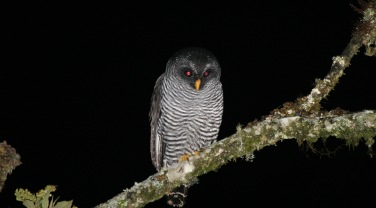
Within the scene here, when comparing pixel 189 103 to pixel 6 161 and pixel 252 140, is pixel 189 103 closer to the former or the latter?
pixel 252 140

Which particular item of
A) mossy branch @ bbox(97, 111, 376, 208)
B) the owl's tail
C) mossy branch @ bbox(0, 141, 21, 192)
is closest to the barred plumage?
the owl's tail

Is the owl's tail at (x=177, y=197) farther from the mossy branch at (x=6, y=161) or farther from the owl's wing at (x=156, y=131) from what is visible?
the mossy branch at (x=6, y=161)

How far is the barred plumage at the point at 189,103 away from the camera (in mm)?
4777

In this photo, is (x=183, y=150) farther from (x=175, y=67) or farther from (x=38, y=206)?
(x=38, y=206)

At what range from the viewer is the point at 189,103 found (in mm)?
4789

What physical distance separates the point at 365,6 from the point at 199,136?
225 centimetres

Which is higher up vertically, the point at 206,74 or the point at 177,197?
the point at 206,74

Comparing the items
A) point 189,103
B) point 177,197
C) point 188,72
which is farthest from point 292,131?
point 177,197

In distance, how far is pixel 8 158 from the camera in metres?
2.83

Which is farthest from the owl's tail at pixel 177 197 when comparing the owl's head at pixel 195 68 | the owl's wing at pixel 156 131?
the owl's head at pixel 195 68

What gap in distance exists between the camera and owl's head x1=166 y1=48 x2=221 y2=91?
4754 millimetres

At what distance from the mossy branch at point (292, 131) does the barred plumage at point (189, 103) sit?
1322 mm

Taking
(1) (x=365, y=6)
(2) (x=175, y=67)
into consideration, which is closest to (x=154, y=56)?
(2) (x=175, y=67)

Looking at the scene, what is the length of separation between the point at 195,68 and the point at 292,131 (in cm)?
179
